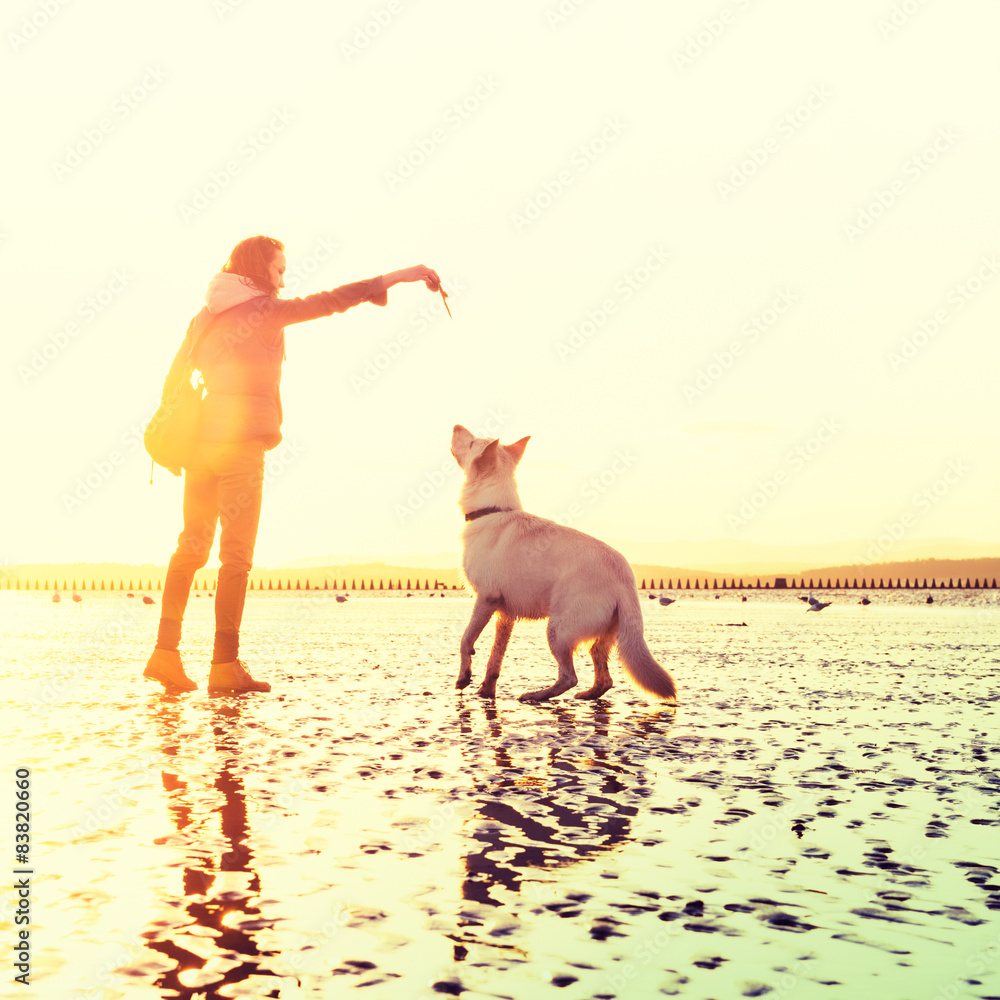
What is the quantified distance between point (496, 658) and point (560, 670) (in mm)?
709

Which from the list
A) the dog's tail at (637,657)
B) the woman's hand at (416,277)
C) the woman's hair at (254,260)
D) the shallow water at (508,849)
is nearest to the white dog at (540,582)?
the dog's tail at (637,657)

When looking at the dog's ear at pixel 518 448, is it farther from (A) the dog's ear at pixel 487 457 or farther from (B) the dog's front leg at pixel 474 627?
(B) the dog's front leg at pixel 474 627

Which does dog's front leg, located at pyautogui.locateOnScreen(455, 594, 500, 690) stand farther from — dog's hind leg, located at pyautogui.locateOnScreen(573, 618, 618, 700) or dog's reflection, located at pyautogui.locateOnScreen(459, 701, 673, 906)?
dog's reflection, located at pyautogui.locateOnScreen(459, 701, 673, 906)

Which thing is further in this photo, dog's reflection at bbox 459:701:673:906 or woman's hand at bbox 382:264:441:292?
woman's hand at bbox 382:264:441:292

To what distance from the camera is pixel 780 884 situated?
3.17 meters

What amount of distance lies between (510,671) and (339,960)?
8315mm

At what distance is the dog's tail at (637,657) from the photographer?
24.7 feet

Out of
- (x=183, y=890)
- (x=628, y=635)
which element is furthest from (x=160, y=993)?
(x=628, y=635)

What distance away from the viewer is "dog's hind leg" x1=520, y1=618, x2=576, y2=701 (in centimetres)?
783

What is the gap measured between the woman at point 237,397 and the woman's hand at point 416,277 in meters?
0.01

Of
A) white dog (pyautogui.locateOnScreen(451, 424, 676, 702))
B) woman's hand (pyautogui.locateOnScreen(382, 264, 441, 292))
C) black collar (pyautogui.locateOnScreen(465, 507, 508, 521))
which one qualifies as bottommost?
white dog (pyautogui.locateOnScreen(451, 424, 676, 702))

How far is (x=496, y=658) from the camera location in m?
8.37

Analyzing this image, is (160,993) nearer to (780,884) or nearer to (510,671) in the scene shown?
(780,884)

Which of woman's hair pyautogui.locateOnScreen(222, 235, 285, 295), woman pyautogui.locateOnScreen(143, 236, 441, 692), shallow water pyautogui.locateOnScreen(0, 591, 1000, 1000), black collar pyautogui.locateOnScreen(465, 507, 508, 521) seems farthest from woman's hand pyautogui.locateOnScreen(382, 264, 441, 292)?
shallow water pyautogui.locateOnScreen(0, 591, 1000, 1000)
